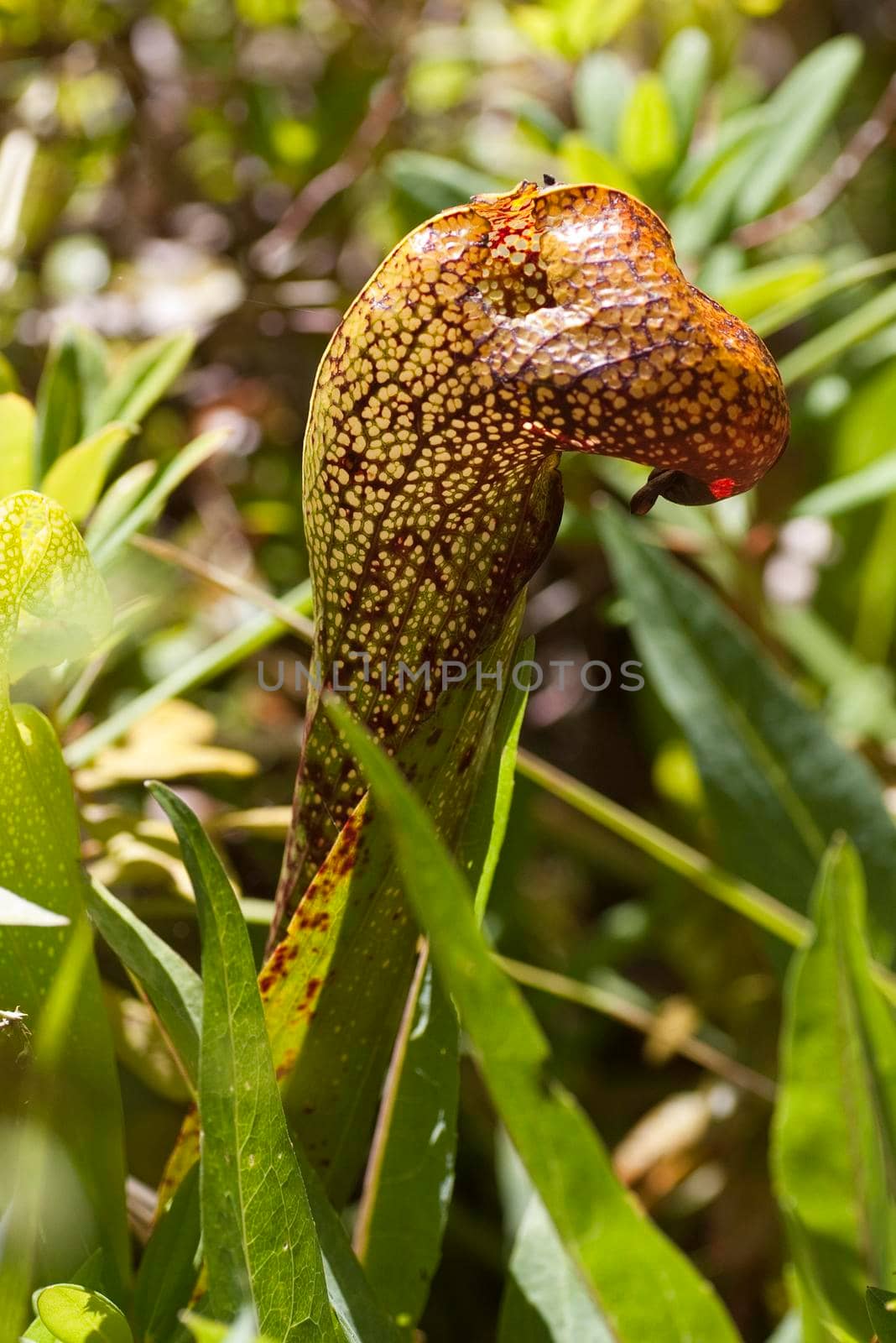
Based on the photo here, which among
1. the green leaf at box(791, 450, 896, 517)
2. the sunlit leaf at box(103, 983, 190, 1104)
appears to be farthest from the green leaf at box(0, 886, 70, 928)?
the green leaf at box(791, 450, 896, 517)

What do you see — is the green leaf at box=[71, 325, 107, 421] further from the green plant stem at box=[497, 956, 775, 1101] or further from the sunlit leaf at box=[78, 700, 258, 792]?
the green plant stem at box=[497, 956, 775, 1101]

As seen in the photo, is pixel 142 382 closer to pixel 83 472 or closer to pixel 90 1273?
pixel 83 472

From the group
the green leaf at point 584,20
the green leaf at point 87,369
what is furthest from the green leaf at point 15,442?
the green leaf at point 584,20

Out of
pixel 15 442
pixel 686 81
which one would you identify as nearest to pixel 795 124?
pixel 686 81

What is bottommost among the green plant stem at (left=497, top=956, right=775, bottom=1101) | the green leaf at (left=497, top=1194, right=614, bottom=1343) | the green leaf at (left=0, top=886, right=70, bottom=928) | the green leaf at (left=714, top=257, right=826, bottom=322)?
the green plant stem at (left=497, top=956, right=775, bottom=1101)

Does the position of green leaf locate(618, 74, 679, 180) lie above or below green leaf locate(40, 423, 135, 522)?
above

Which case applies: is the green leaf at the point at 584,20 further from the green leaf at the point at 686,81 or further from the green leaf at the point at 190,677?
the green leaf at the point at 190,677

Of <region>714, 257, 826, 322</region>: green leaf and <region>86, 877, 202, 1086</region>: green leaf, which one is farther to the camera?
<region>714, 257, 826, 322</region>: green leaf
